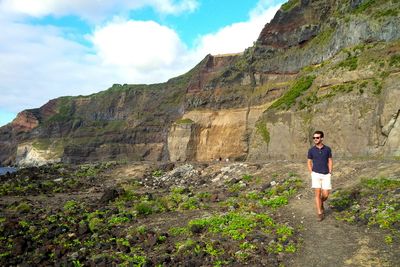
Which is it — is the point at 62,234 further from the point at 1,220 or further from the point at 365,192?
the point at 365,192

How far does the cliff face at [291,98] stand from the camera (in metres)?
31.5

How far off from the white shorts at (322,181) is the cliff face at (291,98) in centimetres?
1692

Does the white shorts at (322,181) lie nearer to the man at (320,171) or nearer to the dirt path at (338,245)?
the man at (320,171)

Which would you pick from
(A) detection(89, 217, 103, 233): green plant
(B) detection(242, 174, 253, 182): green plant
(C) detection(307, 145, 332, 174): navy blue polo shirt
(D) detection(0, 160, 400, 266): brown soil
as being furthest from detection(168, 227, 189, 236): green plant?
(B) detection(242, 174, 253, 182): green plant

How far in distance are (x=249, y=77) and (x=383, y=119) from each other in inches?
1889

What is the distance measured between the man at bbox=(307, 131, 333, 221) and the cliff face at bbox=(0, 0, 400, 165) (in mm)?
16869

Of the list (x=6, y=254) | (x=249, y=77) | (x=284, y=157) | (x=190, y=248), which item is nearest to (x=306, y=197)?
(x=190, y=248)

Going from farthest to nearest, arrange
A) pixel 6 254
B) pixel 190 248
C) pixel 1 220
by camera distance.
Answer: pixel 1 220 → pixel 6 254 → pixel 190 248

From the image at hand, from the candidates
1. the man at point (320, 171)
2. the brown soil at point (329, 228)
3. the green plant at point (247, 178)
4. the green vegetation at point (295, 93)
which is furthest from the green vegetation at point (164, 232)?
the green vegetation at point (295, 93)

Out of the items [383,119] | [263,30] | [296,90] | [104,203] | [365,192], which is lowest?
[104,203]

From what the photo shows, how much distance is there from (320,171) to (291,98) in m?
32.1

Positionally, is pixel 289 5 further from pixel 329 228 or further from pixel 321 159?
pixel 329 228

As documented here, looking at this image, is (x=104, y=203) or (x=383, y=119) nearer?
(x=104, y=203)

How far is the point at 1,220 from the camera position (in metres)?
16.0
